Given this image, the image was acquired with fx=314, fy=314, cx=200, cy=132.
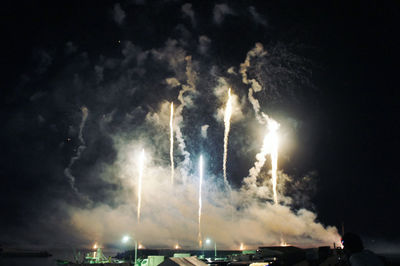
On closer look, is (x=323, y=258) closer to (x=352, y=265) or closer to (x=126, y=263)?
(x=352, y=265)

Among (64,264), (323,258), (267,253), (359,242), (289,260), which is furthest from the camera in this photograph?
(64,264)

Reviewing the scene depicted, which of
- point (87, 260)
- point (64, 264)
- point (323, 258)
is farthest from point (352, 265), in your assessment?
point (64, 264)

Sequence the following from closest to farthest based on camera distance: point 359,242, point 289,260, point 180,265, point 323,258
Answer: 1. point 359,242
2. point 180,265
3. point 323,258
4. point 289,260

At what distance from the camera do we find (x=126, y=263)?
74.1m

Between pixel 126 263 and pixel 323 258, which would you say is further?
pixel 126 263

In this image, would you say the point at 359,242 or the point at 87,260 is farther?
the point at 87,260

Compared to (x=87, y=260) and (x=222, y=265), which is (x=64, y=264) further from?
(x=222, y=265)

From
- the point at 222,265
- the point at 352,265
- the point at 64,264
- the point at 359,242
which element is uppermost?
the point at 359,242

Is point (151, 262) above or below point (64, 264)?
above

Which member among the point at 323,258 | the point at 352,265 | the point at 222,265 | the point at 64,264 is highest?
the point at 352,265

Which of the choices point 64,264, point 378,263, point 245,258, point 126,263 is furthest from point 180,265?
point 64,264

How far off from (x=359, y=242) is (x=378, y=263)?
525mm

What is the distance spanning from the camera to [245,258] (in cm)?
5803

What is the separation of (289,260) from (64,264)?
2366 inches
